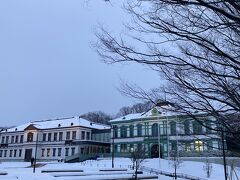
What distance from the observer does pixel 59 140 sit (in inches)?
2899

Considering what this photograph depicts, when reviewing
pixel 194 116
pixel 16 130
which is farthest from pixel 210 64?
pixel 16 130

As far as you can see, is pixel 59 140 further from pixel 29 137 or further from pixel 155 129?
pixel 155 129

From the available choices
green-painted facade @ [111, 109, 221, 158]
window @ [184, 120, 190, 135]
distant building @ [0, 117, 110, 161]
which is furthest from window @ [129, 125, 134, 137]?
window @ [184, 120, 190, 135]

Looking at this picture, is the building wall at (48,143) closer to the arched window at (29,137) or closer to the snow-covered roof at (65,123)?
the arched window at (29,137)

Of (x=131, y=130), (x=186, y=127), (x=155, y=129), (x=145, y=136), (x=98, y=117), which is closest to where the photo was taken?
(x=186, y=127)

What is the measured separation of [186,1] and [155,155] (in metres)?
57.3

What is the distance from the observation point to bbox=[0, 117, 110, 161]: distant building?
70.9 m

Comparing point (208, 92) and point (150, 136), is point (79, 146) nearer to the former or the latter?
point (150, 136)

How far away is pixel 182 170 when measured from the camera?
44.8 m

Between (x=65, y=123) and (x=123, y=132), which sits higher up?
(x=65, y=123)

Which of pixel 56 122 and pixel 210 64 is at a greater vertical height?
pixel 56 122

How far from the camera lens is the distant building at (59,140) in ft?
233

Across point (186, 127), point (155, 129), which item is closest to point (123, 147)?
point (155, 129)

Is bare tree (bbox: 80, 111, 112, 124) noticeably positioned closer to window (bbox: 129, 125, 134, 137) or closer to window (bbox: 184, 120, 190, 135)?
window (bbox: 129, 125, 134, 137)
